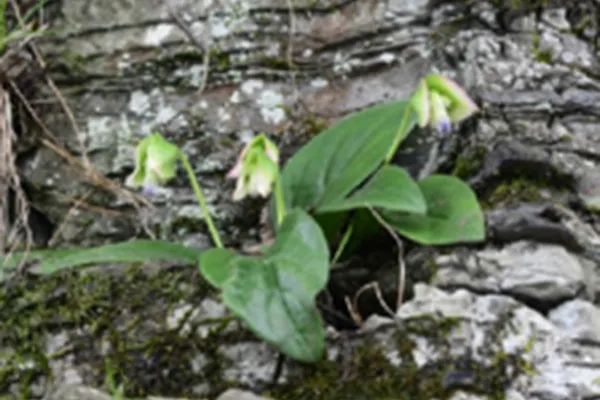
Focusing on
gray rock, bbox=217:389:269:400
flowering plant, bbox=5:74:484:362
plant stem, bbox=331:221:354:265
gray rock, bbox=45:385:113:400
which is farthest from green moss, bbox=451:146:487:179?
gray rock, bbox=45:385:113:400

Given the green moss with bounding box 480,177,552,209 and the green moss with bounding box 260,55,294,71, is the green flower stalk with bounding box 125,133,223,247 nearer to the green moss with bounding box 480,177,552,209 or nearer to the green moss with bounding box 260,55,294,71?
→ the green moss with bounding box 260,55,294,71

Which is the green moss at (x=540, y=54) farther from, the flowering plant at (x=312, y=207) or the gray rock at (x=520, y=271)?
the gray rock at (x=520, y=271)

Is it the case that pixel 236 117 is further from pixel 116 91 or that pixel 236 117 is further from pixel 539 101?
pixel 539 101

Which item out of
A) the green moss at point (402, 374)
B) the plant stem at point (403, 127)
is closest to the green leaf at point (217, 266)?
the green moss at point (402, 374)

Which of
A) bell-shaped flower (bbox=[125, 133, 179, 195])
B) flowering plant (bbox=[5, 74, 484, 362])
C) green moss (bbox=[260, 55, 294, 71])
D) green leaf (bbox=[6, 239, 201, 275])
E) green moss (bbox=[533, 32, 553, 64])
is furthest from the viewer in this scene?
green moss (bbox=[260, 55, 294, 71])

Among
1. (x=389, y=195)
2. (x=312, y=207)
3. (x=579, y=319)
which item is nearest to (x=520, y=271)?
(x=579, y=319)

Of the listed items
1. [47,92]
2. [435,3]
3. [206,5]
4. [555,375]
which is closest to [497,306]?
[555,375]

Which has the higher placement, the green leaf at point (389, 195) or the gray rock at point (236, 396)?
the green leaf at point (389, 195)
